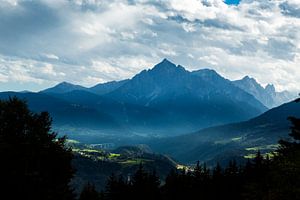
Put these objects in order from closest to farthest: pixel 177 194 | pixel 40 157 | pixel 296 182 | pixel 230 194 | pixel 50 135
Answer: pixel 296 182 → pixel 40 157 → pixel 50 135 → pixel 230 194 → pixel 177 194

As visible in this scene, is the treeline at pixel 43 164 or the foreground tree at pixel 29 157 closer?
the treeline at pixel 43 164

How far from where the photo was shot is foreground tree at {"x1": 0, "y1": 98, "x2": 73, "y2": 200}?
27.5 metres

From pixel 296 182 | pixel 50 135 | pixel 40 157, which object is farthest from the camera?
pixel 50 135

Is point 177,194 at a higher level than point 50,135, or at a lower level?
lower

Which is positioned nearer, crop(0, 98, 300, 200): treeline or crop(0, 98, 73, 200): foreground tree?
crop(0, 98, 300, 200): treeline

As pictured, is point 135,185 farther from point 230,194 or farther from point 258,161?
point 258,161

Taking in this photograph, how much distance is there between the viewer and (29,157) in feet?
93.0

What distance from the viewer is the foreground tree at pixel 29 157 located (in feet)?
90.2

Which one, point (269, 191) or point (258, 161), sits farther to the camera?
point (258, 161)

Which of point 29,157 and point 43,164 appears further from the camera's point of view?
point 43,164

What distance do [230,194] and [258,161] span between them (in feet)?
22.2

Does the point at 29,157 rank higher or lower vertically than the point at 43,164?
higher

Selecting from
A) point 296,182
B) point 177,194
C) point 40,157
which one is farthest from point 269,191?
point 177,194

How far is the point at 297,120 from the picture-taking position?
23.1 m
